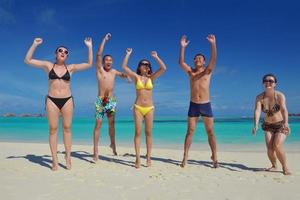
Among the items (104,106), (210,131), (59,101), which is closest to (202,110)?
(210,131)

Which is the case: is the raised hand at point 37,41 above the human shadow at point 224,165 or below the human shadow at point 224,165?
above

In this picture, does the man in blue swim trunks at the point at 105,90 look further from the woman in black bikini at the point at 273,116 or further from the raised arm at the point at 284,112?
the raised arm at the point at 284,112

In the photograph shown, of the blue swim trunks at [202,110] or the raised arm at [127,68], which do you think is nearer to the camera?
the blue swim trunks at [202,110]

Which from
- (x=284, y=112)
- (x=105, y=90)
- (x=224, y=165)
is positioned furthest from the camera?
(x=105, y=90)

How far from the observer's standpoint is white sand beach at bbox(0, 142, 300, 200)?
4.60 m

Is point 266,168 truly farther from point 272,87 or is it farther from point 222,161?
point 272,87

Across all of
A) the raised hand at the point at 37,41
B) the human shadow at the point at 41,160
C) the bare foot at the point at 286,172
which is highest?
the raised hand at the point at 37,41

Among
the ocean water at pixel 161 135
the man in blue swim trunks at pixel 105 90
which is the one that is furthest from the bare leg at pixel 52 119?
the ocean water at pixel 161 135

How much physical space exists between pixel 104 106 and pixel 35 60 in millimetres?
2011

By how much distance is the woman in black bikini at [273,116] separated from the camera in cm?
607

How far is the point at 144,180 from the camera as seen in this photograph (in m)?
5.49

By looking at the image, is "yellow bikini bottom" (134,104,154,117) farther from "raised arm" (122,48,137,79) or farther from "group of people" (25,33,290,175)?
"raised arm" (122,48,137,79)

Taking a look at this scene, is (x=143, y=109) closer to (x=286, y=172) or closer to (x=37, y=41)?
(x=37, y=41)

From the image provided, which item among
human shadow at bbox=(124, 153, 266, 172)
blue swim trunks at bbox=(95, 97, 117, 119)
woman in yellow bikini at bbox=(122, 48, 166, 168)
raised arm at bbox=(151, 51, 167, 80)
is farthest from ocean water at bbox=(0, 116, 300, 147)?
raised arm at bbox=(151, 51, 167, 80)
